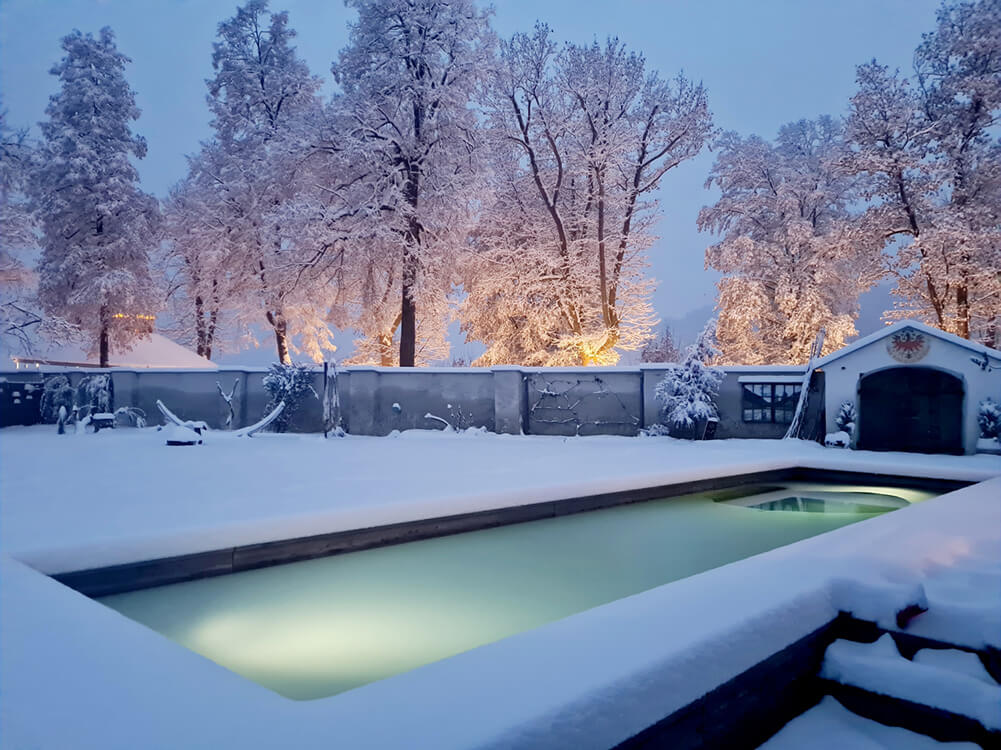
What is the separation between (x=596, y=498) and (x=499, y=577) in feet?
7.68

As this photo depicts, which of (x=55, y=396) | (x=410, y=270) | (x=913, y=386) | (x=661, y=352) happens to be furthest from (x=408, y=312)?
(x=661, y=352)

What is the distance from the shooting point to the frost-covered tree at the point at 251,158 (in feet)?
76.7

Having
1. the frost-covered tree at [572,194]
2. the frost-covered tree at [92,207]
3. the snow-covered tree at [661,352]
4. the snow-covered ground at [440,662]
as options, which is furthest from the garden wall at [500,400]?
the snow-covered tree at [661,352]

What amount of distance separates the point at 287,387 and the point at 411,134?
29.9ft

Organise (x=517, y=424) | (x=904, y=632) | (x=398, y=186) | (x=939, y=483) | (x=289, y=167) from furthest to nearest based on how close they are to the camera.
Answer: (x=289, y=167), (x=398, y=186), (x=517, y=424), (x=939, y=483), (x=904, y=632)

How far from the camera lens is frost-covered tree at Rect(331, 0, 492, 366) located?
19.5 m

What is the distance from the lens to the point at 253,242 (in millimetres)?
23703

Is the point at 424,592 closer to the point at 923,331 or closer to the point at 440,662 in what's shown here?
the point at 440,662

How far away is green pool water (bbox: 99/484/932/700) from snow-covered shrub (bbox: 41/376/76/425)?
16.6 meters

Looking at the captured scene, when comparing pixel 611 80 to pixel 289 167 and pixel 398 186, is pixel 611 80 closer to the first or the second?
pixel 398 186

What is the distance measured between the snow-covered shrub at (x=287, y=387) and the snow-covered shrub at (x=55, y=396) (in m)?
6.67

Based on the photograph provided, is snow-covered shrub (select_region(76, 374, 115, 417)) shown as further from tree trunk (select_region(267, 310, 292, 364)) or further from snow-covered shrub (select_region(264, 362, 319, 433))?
tree trunk (select_region(267, 310, 292, 364))

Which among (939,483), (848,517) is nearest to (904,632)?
(848,517)

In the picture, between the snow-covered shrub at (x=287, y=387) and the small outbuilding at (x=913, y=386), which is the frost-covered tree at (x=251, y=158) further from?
the small outbuilding at (x=913, y=386)
